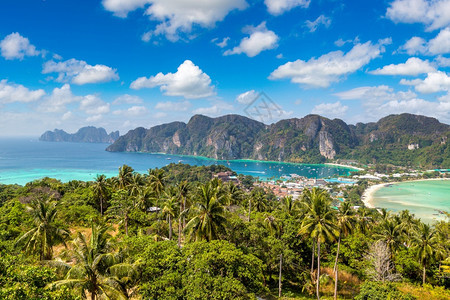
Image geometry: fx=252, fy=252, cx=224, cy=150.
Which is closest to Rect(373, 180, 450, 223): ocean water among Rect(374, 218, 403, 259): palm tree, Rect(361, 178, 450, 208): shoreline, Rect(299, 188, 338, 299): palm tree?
Rect(361, 178, 450, 208): shoreline

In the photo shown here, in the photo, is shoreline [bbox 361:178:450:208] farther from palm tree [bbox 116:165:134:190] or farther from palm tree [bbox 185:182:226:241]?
palm tree [bbox 185:182:226:241]

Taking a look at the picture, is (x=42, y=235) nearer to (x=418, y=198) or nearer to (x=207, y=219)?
(x=207, y=219)

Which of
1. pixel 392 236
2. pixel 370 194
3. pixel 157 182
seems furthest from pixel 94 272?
pixel 370 194

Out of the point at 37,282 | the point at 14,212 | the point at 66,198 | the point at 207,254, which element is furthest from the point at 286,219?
the point at 66,198

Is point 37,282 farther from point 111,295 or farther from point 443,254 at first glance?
point 443,254

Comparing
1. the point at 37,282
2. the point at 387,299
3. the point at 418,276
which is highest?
the point at 37,282
